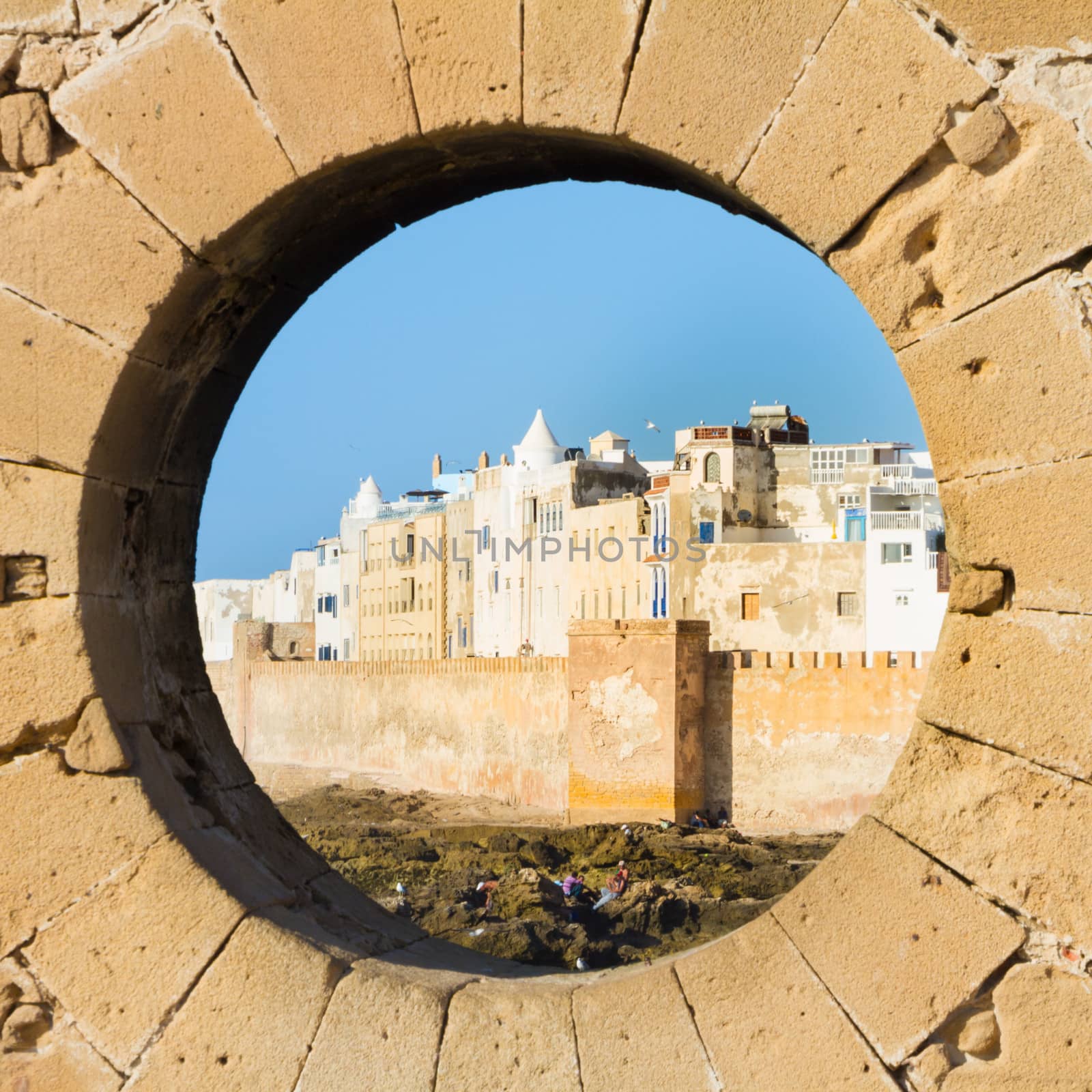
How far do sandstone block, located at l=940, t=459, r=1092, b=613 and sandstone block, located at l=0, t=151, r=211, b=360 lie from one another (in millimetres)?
1716

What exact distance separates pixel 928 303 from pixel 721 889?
67.1ft

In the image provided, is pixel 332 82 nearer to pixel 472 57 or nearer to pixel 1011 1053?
pixel 472 57

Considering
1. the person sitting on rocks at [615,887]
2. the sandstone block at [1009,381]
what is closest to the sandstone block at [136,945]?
the sandstone block at [1009,381]

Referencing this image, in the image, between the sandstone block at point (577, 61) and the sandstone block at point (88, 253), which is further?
the sandstone block at point (88, 253)

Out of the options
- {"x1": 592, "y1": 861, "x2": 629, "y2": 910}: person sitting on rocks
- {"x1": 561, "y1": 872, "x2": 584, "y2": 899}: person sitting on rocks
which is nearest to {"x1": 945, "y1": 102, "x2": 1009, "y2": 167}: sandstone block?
{"x1": 592, "y1": 861, "x2": 629, "y2": 910}: person sitting on rocks

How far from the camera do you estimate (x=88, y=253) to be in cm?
321

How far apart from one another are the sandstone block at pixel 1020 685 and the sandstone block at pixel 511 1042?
95 cm

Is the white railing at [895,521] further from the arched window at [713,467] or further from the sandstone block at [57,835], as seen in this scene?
the sandstone block at [57,835]

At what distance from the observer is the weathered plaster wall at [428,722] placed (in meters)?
31.5

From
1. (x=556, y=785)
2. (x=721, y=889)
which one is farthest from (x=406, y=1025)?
(x=556, y=785)

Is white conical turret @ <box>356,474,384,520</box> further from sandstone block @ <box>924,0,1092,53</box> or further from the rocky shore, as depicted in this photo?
sandstone block @ <box>924,0,1092,53</box>

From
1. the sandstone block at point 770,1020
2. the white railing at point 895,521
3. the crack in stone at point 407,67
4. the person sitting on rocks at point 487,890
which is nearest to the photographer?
the sandstone block at point 770,1020

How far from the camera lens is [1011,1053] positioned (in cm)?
270

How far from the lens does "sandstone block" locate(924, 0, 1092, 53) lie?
8.97 feet
